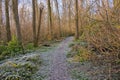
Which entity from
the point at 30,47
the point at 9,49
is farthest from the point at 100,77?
the point at 30,47

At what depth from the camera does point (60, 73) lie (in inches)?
342

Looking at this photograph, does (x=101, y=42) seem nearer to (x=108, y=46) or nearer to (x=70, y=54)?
(x=108, y=46)

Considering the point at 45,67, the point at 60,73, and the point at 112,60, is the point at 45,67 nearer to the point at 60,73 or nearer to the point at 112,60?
the point at 60,73

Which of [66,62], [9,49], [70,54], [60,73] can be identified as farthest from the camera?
[9,49]

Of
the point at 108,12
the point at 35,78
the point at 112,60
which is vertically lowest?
the point at 35,78

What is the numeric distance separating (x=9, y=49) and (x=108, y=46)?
355 inches

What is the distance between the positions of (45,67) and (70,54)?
2.81 m

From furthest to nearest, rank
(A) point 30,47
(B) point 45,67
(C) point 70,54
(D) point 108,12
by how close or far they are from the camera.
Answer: (A) point 30,47
(C) point 70,54
(B) point 45,67
(D) point 108,12

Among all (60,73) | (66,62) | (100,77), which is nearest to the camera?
(100,77)

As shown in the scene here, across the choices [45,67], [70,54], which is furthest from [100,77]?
[70,54]

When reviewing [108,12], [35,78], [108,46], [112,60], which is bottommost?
[35,78]

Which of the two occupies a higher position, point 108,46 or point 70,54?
point 108,46

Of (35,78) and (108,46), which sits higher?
(108,46)

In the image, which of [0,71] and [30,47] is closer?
[0,71]
